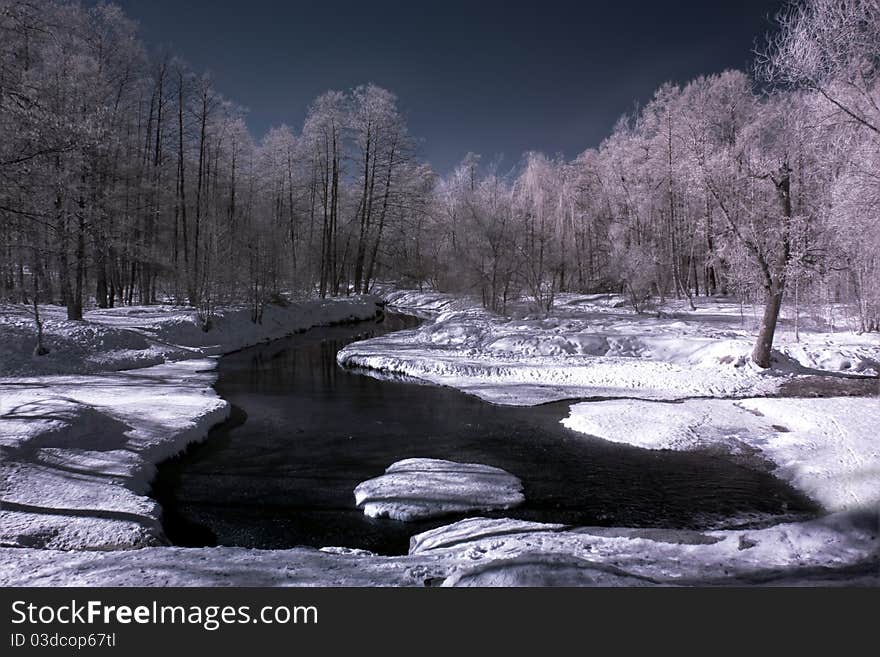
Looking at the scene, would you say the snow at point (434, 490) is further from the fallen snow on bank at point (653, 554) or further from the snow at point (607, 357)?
the snow at point (607, 357)

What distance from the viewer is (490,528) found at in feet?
17.0

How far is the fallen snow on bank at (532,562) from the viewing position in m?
3.29

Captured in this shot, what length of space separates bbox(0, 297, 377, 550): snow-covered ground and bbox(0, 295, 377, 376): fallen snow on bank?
4 centimetres

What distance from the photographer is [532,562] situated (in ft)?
10.5

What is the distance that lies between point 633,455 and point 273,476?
609 cm

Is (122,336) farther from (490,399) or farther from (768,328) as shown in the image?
(768,328)

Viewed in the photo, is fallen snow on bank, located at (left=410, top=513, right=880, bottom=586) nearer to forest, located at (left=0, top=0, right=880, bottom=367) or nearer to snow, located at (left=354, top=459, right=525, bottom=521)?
snow, located at (left=354, top=459, right=525, bottom=521)

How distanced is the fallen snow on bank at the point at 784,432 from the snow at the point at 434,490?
130 inches

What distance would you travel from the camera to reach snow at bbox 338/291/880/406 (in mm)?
12805

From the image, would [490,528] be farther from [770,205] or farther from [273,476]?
[770,205]

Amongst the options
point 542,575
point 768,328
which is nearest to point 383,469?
point 542,575

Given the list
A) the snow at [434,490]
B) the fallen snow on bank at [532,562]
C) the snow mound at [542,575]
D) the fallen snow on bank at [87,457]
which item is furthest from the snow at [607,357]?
the snow mound at [542,575]
